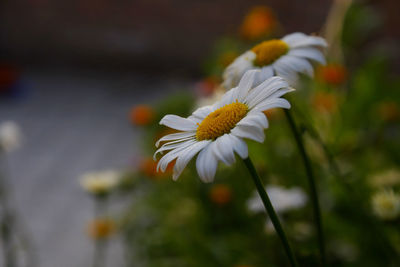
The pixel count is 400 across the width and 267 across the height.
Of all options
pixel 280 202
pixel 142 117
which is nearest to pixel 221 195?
pixel 280 202

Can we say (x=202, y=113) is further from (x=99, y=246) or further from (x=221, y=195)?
(x=99, y=246)

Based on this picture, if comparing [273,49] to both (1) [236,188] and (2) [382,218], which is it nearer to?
(2) [382,218]

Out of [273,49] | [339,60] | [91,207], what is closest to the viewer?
[273,49]

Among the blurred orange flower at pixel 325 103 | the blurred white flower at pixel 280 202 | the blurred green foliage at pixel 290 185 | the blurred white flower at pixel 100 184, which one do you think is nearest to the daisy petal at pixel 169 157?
the blurred white flower at pixel 280 202

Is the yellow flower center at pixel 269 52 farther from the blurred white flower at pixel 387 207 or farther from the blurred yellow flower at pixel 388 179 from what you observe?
the blurred yellow flower at pixel 388 179

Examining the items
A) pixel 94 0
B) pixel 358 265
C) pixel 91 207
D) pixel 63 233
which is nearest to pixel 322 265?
pixel 358 265
